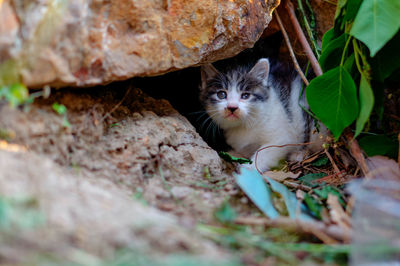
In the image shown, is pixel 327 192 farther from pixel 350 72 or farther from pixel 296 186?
pixel 350 72

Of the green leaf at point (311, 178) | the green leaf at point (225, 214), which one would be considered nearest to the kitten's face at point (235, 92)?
the green leaf at point (311, 178)

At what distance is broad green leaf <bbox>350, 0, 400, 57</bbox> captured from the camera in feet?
5.50

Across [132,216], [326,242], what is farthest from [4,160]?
[326,242]

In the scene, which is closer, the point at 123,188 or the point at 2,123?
the point at 2,123

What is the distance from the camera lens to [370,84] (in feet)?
6.55

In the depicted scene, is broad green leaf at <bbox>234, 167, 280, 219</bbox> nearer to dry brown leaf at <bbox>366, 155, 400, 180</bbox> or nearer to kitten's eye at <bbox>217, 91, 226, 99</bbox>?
dry brown leaf at <bbox>366, 155, 400, 180</bbox>

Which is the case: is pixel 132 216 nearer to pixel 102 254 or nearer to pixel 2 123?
pixel 102 254

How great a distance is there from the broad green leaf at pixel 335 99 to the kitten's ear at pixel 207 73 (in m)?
1.32

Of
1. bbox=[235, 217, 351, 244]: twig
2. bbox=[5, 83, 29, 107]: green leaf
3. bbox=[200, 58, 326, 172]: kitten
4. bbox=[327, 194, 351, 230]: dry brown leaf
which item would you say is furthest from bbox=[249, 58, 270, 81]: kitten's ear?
bbox=[5, 83, 29, 107]: green leaf

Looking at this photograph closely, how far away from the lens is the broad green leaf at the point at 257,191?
70.8 inches

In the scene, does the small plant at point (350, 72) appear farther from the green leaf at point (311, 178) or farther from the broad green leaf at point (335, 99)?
the green leaf at point (311, 178)

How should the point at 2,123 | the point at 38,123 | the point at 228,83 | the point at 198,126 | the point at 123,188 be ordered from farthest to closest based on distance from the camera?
1. the point at 198,126
2. the point at 228,83
3. the point at 123,188
4. the point at 38,123
5. the point at 2,123

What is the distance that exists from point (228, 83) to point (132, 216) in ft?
6.75

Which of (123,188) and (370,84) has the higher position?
(370,84)
